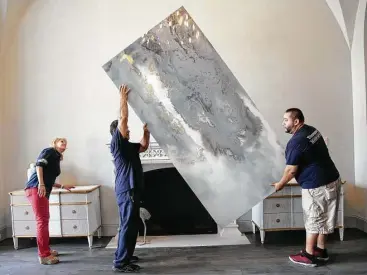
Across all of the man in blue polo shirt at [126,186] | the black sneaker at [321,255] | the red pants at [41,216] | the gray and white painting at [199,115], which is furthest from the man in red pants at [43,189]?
the black sneaker at [321,255]

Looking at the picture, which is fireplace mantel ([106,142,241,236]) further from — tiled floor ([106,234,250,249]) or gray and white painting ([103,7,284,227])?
gray and white painting ([103,7,284,227])

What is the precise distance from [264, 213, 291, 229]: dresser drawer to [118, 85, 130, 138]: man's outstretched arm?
1.86 meters

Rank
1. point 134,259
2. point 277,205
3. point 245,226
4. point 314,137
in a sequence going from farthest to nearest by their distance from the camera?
1. point 245,226
2. point 277,205
3. point 134,259
4. point 314,137

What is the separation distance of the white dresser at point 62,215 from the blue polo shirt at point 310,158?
2.22 metres

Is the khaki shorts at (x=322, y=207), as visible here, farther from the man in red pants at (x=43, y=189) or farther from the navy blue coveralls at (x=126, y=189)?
the man in red pants at (x=43, y=189)

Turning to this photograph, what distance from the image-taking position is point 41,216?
3861 millimetres

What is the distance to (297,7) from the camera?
5.02 metres

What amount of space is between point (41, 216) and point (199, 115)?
1.75 metres

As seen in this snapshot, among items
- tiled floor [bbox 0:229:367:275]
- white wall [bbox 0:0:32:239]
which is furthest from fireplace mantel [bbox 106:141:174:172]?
white wall [bbox 0:0:32:239]

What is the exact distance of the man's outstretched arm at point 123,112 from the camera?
11.2 feet

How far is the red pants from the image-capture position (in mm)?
3840

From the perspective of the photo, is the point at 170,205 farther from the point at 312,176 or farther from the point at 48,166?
the point at 312,176

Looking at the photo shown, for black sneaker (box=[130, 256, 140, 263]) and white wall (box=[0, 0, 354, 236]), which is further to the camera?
white wall (box=[0, 0, 354, 236])

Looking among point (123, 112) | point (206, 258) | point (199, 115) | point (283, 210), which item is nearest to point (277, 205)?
point (283, 210)
